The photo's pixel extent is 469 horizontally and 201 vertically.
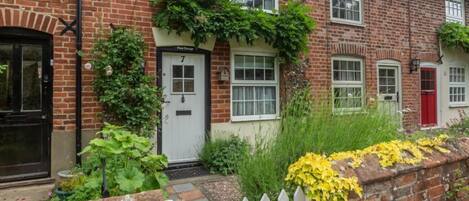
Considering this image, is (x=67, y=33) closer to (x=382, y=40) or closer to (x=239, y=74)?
(x=239, y=74)

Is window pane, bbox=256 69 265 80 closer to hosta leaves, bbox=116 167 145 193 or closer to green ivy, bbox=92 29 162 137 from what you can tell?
green ivy, bbox=92 29 162 137

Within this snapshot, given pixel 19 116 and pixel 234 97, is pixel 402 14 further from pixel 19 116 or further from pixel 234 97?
pixel 19 116

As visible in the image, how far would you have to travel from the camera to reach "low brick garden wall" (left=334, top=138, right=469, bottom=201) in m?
2.54

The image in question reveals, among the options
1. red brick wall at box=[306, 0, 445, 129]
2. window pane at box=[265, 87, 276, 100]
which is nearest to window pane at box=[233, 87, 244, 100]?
window pane at box=[265, 87, 276, 100]

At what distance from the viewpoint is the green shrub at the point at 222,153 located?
18.5 ft

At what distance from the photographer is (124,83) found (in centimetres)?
518

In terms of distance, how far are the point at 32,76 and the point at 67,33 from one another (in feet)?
2.55

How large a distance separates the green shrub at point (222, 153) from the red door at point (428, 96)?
240 inches

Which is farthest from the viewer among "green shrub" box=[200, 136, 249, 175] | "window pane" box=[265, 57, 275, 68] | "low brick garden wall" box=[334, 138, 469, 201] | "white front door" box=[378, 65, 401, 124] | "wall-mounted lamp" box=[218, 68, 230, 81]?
"white front door" box=[378, 65, 401, 124]

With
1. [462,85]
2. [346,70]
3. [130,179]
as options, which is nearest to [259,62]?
[346,70]

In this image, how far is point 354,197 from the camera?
2400 millimetres

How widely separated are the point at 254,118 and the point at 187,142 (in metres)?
1.37

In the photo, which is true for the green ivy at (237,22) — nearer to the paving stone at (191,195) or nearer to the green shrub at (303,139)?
the paving stone at (191,195)

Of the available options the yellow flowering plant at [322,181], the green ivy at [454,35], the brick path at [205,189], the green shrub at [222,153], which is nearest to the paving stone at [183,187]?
the brick path at [205,189]
